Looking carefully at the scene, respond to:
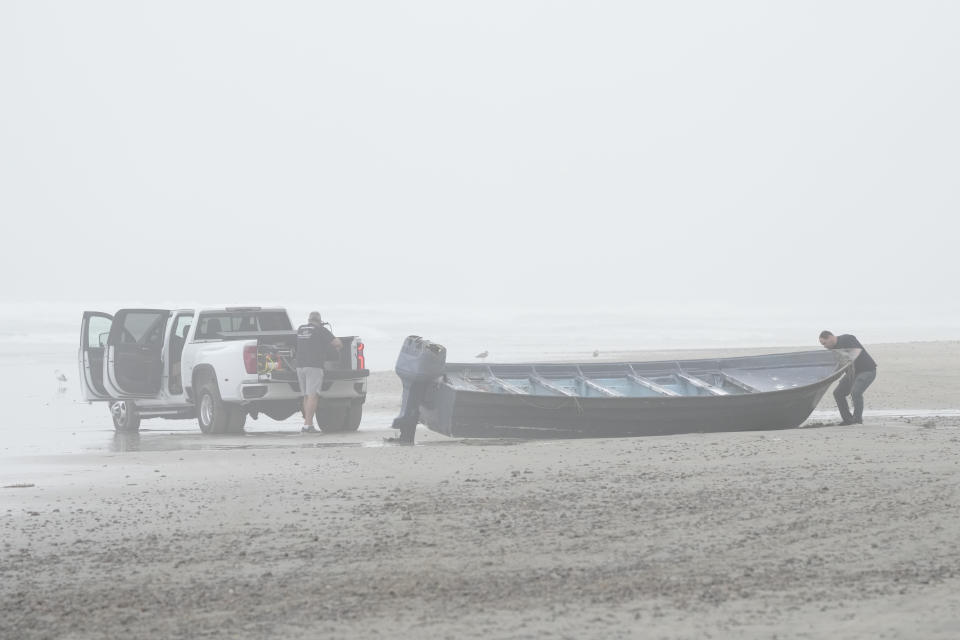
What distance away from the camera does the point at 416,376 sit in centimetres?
1533

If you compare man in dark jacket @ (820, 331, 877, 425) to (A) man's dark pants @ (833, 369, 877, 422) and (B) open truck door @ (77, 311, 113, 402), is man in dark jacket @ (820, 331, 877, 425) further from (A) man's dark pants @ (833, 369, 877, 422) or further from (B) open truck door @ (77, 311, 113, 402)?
(B) open truck door @ (77, 311, 113, 402)

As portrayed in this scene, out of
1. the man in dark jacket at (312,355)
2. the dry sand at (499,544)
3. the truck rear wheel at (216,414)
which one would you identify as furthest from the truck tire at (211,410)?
the dry sand at (499,544)

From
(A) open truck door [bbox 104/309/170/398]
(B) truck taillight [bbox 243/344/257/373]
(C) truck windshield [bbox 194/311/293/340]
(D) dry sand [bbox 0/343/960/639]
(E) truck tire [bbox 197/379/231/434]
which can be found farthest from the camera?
(A) open truck door [bbox 104/309/170/398]

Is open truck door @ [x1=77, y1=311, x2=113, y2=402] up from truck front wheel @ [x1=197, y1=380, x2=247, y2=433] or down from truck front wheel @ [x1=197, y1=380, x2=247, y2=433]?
up

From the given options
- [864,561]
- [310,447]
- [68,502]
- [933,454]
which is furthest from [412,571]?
[310,447]

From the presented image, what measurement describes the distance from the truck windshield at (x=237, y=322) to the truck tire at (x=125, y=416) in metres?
1.57

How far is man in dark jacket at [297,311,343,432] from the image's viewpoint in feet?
54.7

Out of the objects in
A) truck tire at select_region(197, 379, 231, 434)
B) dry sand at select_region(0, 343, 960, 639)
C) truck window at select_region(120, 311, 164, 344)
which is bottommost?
dry sand at select_region(0, 343, 960, 639)

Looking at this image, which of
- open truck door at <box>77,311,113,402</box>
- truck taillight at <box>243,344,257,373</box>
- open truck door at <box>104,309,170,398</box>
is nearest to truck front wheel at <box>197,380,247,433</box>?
truck taillight at <box>243,344,257,373</box>

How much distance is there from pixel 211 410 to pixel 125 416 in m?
1.74

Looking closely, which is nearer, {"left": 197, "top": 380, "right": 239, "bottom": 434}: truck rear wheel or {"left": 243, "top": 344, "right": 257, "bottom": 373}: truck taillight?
{"left": 243, "top": 344, "right": 257, "bottom": 373}: truck taillight

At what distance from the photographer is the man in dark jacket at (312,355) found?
1669cm

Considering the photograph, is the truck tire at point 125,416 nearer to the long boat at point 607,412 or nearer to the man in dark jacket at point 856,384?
the long boat at point 607,412

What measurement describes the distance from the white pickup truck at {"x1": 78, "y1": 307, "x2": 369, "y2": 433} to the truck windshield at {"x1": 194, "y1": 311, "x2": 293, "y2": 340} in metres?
0.01
